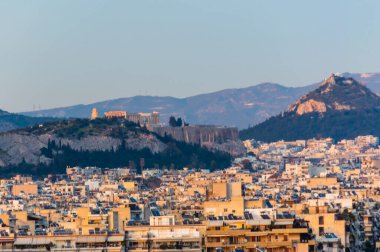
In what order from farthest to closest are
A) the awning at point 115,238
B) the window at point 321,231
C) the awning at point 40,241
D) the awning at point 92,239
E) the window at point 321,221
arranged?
the window at point 321,221 < the window at point 321,231 < the awning at point 40,241 < the awning at point 115,238 < the awning at point 92,239

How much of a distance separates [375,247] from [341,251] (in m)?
5.74

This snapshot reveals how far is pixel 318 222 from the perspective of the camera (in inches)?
2598

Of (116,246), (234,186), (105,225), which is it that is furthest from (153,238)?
(234,186)

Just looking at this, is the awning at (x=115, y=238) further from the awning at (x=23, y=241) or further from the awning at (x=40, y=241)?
the awning at (x=23, y=241)

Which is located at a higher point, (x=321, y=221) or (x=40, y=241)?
(x=321, y=221)

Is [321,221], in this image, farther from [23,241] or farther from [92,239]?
[23,241]

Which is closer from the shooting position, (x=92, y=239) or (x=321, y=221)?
(x=92, y=239)

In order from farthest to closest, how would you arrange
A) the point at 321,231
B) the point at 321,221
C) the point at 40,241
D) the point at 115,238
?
the point at 321,221 < the point at 321,231 < the point at 40,241 < the point at 115,238

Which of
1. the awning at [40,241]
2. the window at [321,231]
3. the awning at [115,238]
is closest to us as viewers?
the awning at [115,238]

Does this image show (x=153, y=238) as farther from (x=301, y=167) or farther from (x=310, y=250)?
(x=301, y=167)

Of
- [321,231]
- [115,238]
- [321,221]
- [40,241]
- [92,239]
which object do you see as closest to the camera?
[92,239]

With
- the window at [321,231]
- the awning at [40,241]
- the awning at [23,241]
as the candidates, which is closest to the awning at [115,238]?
→ the awning at [40,241]

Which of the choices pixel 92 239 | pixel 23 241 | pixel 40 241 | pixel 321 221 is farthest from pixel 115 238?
pixel 321 221

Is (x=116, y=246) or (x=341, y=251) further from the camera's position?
(x=341, y=251)
